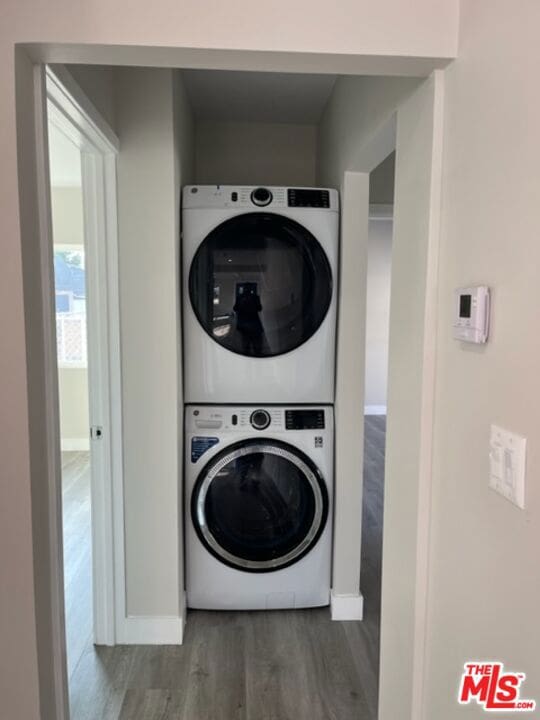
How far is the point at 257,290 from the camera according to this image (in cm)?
223

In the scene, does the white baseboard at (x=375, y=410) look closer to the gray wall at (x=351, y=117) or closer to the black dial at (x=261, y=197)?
the gray wall at (x=351, y=117)

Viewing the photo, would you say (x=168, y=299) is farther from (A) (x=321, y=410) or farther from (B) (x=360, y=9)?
(B) (x=360, y=9)

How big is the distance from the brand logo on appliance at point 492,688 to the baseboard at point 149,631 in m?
1.46

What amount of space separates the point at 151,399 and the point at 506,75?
5.40ft

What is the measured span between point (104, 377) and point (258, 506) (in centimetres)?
92

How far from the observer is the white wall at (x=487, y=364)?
2.68ft

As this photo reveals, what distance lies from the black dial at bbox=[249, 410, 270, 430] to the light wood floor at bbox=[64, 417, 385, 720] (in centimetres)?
94

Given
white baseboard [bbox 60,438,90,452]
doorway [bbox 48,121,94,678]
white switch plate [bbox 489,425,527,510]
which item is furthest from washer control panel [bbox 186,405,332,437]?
white baseboard [bbox 60,438,90,452]

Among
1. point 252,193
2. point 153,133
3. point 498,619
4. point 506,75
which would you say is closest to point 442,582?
point 498,619

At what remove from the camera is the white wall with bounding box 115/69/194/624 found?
1.98 metres

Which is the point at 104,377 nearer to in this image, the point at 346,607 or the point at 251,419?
the point at 251,419

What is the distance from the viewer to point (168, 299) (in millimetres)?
2051

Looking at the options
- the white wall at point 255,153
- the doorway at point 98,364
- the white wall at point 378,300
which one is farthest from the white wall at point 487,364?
the white wall at point 378,300

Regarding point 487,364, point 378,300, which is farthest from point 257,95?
point 378,300
